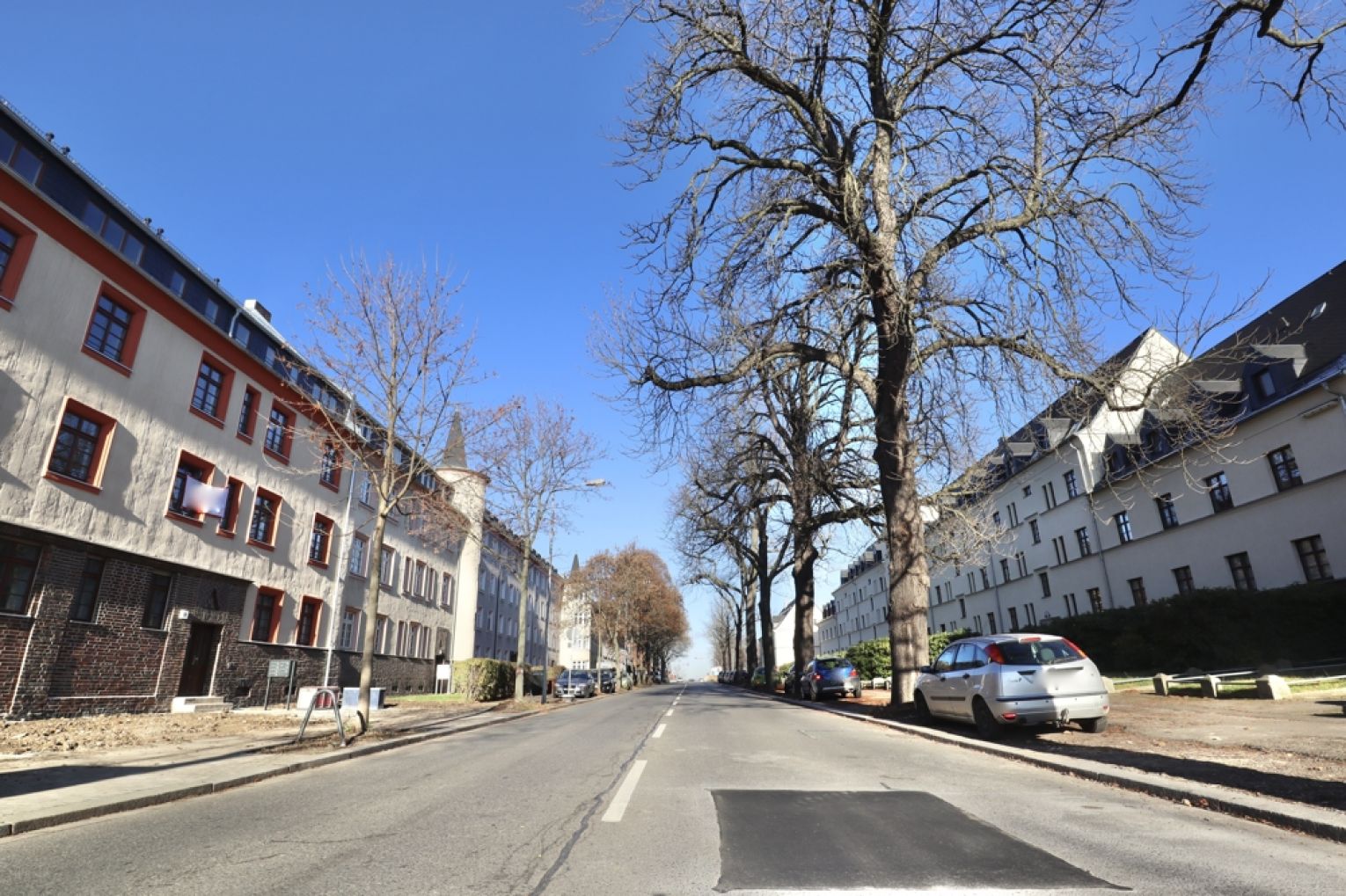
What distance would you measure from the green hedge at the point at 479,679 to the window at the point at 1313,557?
32.8 m

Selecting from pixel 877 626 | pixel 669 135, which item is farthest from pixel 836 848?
pixel 877 626

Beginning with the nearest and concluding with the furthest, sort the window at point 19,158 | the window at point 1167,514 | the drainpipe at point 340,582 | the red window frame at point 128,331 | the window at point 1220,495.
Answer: the window at point 19,158
the red window frame at point 128,331
the drainpipe at point 340,582
the window at point 1220,495
the window at point 1167,514

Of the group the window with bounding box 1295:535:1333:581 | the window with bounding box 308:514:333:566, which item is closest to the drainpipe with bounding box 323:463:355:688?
the window with bounding box 308:514:333:566

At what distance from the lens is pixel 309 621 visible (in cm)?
2717

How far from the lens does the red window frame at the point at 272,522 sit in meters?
23.4

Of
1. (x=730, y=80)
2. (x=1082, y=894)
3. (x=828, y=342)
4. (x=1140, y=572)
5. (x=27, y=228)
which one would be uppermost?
(x=730, y=80)

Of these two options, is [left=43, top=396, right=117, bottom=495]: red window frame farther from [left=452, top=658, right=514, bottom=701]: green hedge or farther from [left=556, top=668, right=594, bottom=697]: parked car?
[left=556, top=668, right=594, bottom=697]: parked car

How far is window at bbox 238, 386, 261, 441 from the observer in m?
23.1

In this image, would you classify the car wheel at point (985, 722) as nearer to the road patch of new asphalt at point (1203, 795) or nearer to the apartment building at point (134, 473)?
the road patch of new asphalt at point (1203, 795)

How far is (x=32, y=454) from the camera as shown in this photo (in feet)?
49.7

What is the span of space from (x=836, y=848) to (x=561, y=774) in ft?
16.1

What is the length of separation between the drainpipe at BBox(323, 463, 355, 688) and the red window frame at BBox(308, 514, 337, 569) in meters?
0.60

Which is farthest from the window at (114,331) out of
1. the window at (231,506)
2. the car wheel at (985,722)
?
the car wheel at (985,722)

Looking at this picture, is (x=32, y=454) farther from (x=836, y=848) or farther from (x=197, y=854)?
(x=836, y=848)
